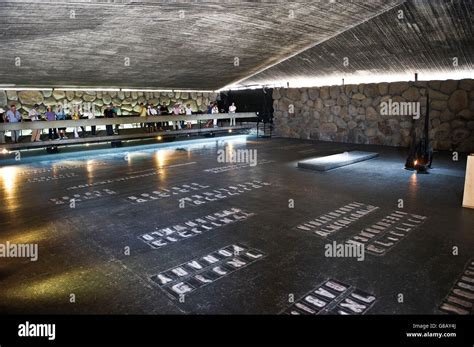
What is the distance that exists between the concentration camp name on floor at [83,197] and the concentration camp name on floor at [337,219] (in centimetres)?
443

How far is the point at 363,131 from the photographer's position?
1477 centimetres

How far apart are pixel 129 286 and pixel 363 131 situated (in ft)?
44.5

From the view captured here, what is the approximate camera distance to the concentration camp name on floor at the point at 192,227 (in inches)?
184

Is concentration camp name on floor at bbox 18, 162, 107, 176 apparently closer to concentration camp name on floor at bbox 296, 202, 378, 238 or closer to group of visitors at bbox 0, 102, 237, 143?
group of visitors at bbox 0, 102, 237, 143

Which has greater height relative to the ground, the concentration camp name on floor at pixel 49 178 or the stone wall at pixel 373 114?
the stone wall at pixel 373 114

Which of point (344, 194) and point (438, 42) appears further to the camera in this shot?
point (438, 42)

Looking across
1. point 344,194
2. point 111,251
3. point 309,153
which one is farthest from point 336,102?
point 111,251

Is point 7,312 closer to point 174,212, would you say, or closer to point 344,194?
point 174,212

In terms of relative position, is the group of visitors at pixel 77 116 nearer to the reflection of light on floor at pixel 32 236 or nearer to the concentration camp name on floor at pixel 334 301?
the reflection of light on floor at pixel 32 236

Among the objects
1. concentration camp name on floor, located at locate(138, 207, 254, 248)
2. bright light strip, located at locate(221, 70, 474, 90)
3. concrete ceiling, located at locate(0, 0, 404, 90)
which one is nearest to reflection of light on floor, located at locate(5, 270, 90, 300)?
concentration camp name on floor, located at locate(138, 207, 254, 248)

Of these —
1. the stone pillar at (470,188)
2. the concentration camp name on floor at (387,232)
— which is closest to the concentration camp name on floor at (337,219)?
the concentration camp name on floor at (387,232)
